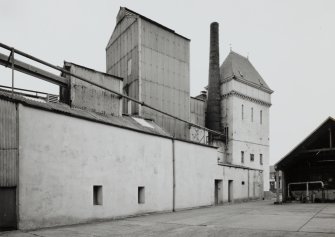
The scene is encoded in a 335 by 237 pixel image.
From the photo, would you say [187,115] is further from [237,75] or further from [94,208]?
[94,208]

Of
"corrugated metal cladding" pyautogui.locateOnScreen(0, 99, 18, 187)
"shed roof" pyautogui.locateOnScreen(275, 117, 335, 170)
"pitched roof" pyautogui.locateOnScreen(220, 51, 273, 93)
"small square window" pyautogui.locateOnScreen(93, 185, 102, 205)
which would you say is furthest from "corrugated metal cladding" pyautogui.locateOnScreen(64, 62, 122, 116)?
"pitched roof" pyautogui.locateOnScreen(220, 51, 273, 93)

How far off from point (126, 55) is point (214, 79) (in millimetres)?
13007

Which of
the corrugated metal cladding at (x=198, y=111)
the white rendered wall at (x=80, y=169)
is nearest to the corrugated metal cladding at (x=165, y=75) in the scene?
the corrugated metal cladding at (x=198, y=111)

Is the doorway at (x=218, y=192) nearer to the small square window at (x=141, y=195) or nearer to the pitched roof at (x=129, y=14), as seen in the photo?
the small square window at (x=141, y=195)

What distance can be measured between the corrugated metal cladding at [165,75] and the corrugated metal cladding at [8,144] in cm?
1296

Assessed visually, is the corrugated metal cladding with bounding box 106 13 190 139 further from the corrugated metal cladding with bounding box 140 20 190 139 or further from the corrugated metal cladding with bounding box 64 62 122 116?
the corrugated metal cladding with bounding box 64 62 122 116

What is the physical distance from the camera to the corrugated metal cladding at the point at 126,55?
26.5 meters

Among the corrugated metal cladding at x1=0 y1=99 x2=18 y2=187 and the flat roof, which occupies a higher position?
the flat roof

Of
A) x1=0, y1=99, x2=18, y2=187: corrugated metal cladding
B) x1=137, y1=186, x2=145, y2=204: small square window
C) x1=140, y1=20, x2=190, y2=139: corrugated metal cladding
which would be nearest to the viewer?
x1=0, y1=99, x2=18, y2=187: corrugated metal cladding

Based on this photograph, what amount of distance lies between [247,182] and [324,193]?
8402 millimetres

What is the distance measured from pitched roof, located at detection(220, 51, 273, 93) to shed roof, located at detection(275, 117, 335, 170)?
14679mm

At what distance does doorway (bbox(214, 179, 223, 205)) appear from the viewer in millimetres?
27719

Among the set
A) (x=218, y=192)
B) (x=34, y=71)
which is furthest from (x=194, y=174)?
(x=34, y=71)

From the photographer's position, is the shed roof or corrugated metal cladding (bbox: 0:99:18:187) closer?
corrugated metal cladding (bbox: 0:99:18:187)
